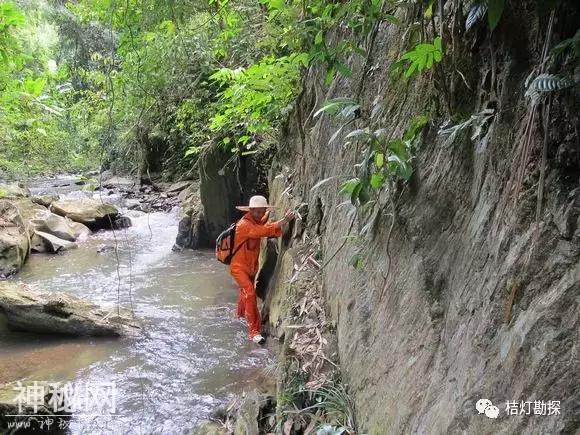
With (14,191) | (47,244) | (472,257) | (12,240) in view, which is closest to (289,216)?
(472,257)

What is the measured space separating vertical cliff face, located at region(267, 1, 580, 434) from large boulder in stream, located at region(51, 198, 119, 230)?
469 inches

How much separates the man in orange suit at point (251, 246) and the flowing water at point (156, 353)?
1.15 feet

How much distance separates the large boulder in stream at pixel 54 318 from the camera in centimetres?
667

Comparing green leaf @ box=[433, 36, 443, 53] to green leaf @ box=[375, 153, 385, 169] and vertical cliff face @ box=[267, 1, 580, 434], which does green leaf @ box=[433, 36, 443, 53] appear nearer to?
vertical cliff face @ box=[267, 1, 580, 434]

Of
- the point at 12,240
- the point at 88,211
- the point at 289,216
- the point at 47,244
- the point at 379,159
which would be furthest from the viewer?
the point at 88,211

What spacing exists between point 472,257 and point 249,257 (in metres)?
4.80

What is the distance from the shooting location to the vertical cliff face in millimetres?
1686

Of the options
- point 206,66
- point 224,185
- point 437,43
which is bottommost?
point 224,185

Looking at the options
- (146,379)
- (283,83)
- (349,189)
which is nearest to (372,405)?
(349,189)

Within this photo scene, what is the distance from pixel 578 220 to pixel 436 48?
1.17 meters

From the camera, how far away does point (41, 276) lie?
32.5 ft

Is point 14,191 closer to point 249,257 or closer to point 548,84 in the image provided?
point 249,257

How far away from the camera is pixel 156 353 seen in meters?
6.20

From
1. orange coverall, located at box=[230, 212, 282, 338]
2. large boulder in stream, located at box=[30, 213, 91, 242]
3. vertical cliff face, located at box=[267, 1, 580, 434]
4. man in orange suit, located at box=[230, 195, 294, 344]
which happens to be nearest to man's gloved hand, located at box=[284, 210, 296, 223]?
man in orange suit, located at box=[230, 195, 294, 344]
